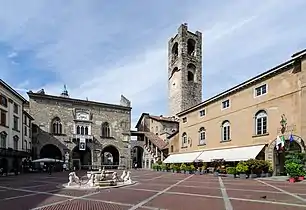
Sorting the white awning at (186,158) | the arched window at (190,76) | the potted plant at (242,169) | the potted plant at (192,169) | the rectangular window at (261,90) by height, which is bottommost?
the potted plant at (192,169)

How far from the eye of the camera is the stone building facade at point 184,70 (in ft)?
213

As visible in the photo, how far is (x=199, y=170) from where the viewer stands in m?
36.9

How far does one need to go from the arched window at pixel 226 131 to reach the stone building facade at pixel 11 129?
2424 centimetres

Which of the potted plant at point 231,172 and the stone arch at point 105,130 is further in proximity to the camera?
the stone arch at point 105,130

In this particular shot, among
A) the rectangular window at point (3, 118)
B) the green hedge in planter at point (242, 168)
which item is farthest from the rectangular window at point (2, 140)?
the green hedge in planter at point (242, 168)

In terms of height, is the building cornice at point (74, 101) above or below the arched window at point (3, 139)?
above

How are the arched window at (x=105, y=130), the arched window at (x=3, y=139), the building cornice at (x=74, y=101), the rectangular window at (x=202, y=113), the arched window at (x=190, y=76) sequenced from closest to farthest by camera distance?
the arched window at (x=3, y=139), the rectangular window at (x=202, y=113), the building cornice at (x=74, y=101), the arched window at (x=105, y=130), the arched window at (x=190, y=76)

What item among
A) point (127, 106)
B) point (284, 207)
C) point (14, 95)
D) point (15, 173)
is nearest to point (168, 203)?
point (284, 207)

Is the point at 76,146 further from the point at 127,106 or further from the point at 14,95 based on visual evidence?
the point at 14,95

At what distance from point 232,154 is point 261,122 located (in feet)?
15.4

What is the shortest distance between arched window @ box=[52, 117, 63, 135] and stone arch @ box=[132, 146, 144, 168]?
17.1 m

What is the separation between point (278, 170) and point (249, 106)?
23.2 feet

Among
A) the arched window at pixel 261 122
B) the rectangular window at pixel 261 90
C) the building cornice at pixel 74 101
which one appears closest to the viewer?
the arched window at pixel 261 122

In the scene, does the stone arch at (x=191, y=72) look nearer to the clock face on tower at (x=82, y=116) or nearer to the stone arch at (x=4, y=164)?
the clock face on tower at (x=82, y=116)
